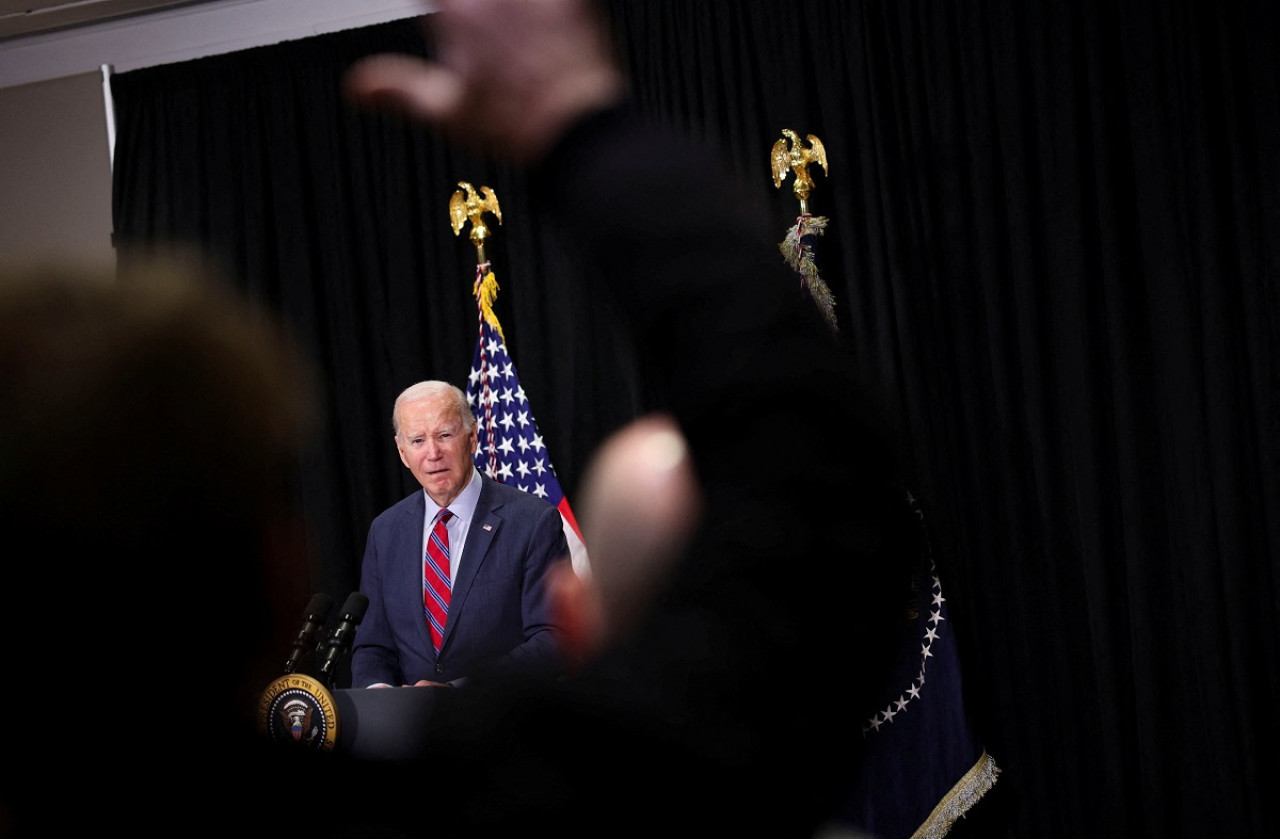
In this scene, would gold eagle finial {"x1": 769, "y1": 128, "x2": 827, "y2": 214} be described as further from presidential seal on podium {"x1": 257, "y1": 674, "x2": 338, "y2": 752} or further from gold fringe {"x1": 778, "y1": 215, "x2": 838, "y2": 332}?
presidential seal on podium {"x1": 257, "y1": 674, "x2": 338, "y2": 752}

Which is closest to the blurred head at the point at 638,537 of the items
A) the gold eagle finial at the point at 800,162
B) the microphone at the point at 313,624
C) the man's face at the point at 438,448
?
the microphone at the point at 313,624

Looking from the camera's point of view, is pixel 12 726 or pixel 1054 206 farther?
pixel 1054 206

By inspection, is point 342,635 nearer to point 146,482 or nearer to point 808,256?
point 808,256

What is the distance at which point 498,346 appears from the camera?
4.84 metres

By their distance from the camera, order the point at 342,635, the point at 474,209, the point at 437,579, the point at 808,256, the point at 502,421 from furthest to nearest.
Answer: the point at 474,209 < the point at 502,421 < the point at 808,256 < the point at 437,579 < the point at 342,635

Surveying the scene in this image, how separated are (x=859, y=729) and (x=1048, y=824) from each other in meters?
4.56

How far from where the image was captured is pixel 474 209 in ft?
16.2

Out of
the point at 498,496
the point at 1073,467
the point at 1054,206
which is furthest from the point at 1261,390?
the point at 498,496

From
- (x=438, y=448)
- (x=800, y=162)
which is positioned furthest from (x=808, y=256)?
(x=438, y=448)

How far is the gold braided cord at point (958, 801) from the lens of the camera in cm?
382

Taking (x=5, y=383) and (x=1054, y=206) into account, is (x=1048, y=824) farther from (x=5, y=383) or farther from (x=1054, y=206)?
(x=5, y=383)

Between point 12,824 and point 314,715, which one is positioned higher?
Result: point 12,824

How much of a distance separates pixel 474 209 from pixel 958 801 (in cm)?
293

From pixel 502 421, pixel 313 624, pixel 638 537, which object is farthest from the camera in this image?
pixel 502 421
